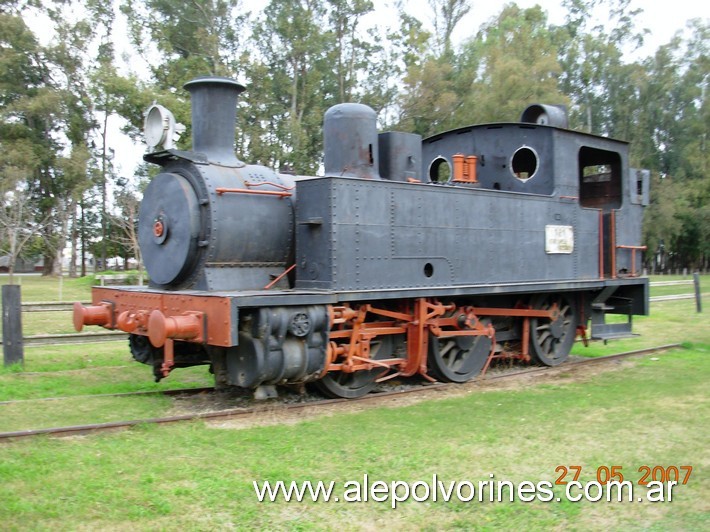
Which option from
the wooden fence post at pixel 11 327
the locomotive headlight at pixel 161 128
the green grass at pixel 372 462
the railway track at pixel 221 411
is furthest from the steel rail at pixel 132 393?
the locomotive headlight at pixel 161 128

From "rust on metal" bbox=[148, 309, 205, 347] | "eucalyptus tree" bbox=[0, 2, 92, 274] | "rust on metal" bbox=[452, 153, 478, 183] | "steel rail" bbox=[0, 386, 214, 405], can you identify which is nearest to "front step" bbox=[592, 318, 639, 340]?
"rust on metal" bbox=[452, 153, 478, 183]

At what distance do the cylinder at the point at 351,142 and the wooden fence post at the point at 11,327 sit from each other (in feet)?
15.4

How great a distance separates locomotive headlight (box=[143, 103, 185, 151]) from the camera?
738 cm

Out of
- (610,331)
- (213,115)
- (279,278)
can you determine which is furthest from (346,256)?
(610,331)

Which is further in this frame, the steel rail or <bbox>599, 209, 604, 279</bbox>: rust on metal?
<bbox>599, 209, 604, 279</bbox>: rust on metal

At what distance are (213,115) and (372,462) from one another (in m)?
4.41

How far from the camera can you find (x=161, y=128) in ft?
24.4

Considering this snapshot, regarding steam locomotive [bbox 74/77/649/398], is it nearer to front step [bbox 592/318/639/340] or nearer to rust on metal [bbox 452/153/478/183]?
rust on metal [bbox 452/153/478/183]

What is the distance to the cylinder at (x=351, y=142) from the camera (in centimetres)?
777

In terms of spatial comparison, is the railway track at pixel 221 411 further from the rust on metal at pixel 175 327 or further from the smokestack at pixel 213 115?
the smokestack at pixel 213 115

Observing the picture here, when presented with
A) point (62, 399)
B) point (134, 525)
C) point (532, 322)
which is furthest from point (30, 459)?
point (532, 322)

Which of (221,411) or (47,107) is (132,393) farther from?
(47,107)

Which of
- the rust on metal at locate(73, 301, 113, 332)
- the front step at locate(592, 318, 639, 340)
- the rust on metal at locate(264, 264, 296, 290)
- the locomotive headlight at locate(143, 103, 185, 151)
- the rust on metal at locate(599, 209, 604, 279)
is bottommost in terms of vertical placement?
the front step at locate(592, 318, 639, 340)

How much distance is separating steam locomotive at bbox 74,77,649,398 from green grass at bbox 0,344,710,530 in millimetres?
902
